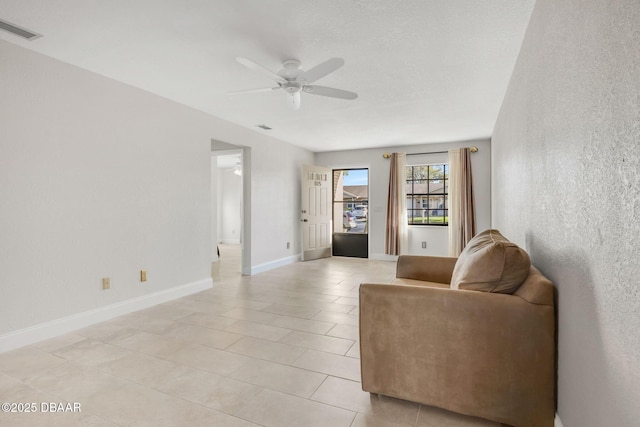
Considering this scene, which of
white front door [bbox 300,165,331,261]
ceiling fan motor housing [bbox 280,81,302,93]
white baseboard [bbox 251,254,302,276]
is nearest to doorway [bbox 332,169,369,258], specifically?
white front door [bbox 300,165,331,261]

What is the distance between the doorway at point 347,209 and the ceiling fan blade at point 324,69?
5372 mm

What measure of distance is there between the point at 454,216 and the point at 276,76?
4790 millimetres

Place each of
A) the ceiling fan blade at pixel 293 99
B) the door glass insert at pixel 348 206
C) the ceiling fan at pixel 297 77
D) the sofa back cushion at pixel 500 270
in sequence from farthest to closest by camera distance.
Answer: the door glass insert at pixel 348 206 → the ceiling fan blade at pixel 293 99 → the ceiling fan at pixel 297 77 → the sofa back cushion at pixel 500 270

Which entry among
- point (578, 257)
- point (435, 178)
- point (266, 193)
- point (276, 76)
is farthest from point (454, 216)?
point (578, 257)

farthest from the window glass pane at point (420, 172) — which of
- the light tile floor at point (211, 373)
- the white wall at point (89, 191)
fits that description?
the white wall at point (89, 191)

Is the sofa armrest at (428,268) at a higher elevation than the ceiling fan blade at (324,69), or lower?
lower

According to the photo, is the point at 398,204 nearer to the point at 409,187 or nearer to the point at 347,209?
the point at 409,187

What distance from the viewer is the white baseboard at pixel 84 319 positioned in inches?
101

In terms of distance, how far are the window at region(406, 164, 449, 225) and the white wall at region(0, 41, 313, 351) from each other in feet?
13.9

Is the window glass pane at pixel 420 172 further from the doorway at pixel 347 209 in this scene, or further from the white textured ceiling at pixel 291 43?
the white textured ceiling at pixel 291 43

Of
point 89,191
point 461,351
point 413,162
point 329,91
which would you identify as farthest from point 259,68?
point 413,162

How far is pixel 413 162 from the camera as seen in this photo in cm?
672

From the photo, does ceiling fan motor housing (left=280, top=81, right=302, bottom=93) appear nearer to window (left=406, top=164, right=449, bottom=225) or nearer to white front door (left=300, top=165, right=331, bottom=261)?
white front door (left=300, top=165, right=331, bottom=261)

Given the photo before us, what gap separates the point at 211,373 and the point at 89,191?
86.1 inches
